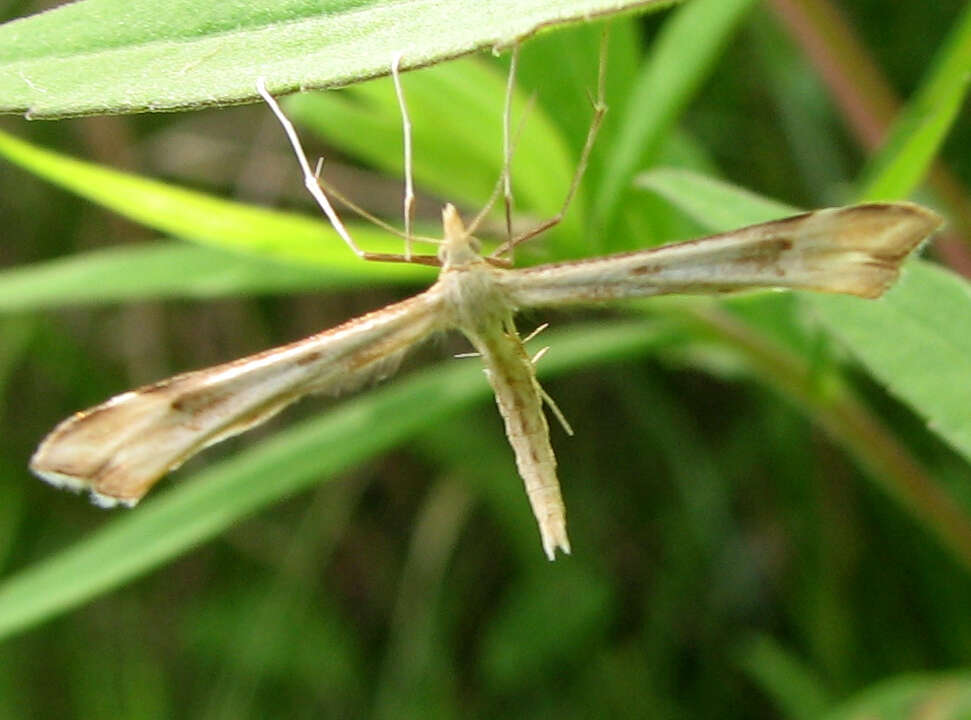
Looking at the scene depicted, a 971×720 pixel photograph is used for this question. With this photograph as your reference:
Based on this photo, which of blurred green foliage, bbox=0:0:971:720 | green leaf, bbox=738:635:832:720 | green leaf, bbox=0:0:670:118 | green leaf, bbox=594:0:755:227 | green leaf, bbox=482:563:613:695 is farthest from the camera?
green leaf, bbox=482:563:613:695

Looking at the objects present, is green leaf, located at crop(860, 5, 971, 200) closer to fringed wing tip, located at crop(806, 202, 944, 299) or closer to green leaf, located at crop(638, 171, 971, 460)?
green leaf, located at crop(638, 171, 971, 460)

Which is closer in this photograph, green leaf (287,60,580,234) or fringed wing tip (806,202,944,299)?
fringed wing tip (806,202,944,299)

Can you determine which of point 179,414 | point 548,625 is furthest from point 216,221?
point 548,625

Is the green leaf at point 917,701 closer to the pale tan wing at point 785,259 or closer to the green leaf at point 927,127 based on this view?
the green leaf at point 927,127

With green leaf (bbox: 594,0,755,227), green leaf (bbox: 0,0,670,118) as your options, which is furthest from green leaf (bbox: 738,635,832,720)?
green leaf (bbox: 0,0,670,118)

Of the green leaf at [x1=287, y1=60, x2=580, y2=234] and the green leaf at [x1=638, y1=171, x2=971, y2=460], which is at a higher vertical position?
the green leaf at [x1=287, y1=60, x2=580, y2=234]

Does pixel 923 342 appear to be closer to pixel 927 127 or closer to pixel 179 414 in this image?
pixel 927 127

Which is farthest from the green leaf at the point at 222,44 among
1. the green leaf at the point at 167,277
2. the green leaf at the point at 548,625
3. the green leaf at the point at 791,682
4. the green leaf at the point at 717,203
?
the green leaf at the point at 548,625

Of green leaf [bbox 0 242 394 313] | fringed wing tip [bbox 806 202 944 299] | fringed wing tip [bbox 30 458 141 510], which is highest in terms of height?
green leaf [bbox 0 242 394 313]
